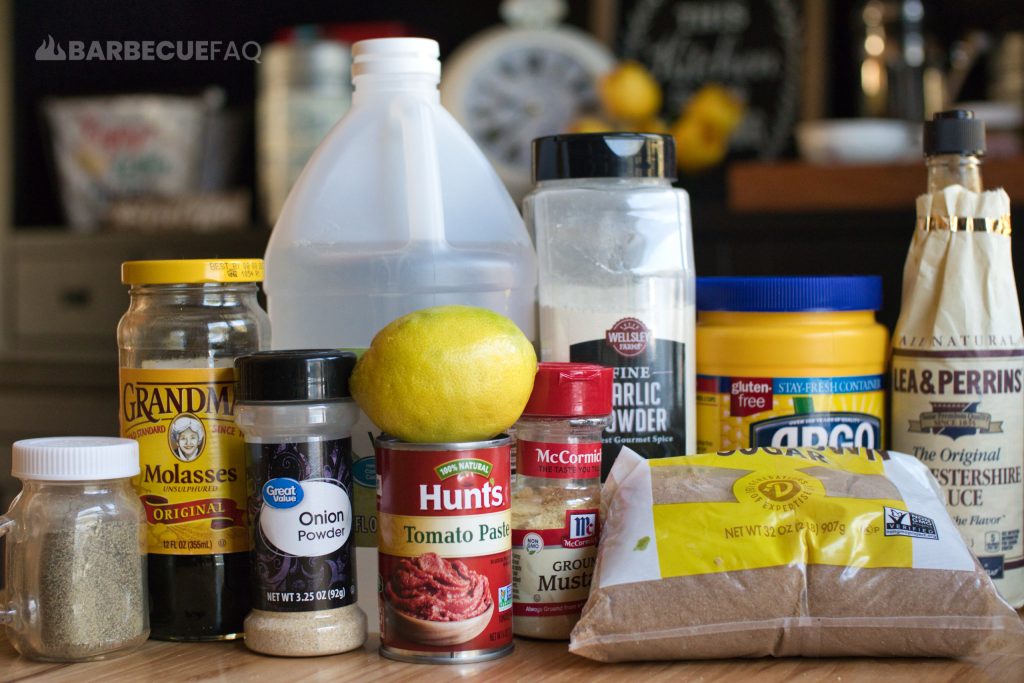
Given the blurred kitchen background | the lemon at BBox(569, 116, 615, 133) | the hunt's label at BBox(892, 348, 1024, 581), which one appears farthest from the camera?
the lemon at BBox(569, 116, 615, 133)

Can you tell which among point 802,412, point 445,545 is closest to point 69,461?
point 445,545

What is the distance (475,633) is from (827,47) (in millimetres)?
2030

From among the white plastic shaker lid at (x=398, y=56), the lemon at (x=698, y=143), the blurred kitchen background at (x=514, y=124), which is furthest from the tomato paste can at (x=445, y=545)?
the lemon at (x=698, y=143)

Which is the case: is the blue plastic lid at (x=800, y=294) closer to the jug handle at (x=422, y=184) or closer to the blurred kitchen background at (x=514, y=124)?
the jug handle at (x=422, y=184)

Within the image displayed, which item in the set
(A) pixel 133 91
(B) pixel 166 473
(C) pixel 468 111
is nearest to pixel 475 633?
(B) pixel 166 473

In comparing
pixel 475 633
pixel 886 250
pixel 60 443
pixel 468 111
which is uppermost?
pixel 468 111

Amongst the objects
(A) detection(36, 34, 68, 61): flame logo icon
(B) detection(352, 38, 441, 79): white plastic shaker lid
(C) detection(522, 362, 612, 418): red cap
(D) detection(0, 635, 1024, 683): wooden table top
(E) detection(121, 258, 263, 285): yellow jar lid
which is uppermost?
(A) detection(36, 34, 68, 61): flame logo icon

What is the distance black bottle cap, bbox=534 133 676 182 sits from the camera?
2.58 feet

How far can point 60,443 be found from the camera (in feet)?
2.24

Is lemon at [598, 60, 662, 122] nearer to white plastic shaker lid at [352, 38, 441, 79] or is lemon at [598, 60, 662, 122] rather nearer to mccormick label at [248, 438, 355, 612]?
white plastic shaker lid at [352, 38, 441, 79]

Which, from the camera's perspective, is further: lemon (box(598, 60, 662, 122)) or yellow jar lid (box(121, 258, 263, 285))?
lemon (box(598, 60, 662, 122))

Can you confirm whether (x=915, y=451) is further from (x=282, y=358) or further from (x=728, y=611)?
(x=282, y=358)

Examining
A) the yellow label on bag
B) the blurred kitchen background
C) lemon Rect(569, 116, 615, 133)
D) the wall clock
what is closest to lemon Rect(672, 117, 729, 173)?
the blurred kitchen background

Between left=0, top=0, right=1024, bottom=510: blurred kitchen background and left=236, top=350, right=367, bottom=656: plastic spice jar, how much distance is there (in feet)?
4.18
